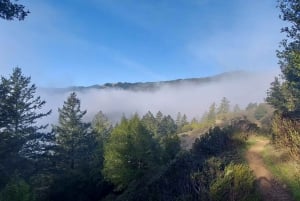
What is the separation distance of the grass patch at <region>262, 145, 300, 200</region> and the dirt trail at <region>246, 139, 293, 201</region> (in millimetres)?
285

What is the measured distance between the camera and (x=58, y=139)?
42.9 metres

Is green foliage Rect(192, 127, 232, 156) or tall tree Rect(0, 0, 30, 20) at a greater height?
tall tree Rect(0, 0, 30, 20)

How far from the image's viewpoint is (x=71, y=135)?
43.3 meters

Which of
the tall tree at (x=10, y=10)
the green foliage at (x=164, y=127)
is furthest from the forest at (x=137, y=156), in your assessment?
the green foliage at (x=164, y=127)

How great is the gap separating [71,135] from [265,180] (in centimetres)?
3168

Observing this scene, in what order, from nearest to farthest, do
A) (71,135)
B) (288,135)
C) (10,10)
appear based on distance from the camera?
(10,10)
(288,135)
(71,135)

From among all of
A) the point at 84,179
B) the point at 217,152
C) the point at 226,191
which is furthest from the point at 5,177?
the point at 226,191

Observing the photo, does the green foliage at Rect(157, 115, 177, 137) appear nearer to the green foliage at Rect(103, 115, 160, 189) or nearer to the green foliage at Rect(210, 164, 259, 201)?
the green foliage at Rect(103, 115, 160, 189)

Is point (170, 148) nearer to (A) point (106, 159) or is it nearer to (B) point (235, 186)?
(A) point (106, 159)

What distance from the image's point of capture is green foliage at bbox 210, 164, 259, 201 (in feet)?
45.1

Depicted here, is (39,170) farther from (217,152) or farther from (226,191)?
(226,191)

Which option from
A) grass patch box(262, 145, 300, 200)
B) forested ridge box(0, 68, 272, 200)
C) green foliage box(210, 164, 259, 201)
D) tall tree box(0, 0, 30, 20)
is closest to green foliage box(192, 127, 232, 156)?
forested ridge box(0, 68, 272, 200)

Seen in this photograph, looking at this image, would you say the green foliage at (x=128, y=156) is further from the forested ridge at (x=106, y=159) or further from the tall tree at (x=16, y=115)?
the tall tree at (x=16, y=115)

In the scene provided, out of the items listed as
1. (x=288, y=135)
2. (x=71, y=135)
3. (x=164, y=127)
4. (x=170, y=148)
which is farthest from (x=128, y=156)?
(x=164, y=127)
